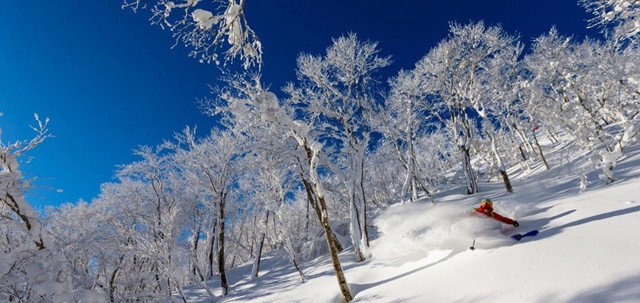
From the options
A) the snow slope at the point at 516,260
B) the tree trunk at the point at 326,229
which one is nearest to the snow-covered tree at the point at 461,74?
the snow slope at the point at 516,260

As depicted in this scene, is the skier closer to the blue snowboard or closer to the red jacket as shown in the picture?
the red jacket

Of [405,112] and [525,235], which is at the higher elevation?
[405,112]

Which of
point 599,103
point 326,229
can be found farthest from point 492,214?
point 599,103

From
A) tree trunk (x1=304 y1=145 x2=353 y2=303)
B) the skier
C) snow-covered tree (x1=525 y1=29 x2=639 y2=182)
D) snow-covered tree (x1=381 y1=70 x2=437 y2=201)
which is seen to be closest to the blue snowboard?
the skier

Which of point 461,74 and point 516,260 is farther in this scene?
point 461,74

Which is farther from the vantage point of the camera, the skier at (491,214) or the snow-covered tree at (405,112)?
the snow-covered tree at (405,112)

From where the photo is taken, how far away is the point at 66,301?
4973mm

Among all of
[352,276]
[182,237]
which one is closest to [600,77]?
[352,276]

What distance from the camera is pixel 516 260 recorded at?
6.42m

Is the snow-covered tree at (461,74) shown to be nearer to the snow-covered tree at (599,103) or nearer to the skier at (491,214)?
the snow-covered tree at (599,103)

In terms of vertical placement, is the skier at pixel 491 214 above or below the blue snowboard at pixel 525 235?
above

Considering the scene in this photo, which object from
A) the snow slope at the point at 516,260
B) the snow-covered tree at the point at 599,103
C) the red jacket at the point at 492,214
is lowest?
the snow slope at the point at 516,260

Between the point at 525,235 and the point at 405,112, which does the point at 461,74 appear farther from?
the point at 525,235

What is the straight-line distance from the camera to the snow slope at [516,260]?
4852mm
